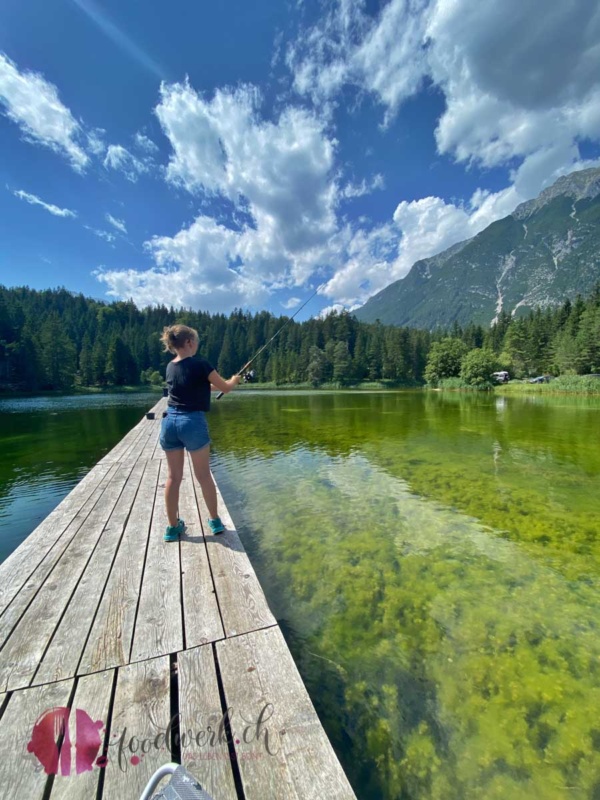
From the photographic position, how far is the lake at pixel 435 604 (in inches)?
102

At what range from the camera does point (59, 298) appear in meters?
137

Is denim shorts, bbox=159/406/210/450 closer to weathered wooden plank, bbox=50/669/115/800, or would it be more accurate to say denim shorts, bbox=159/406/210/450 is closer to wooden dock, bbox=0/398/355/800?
wooden dock, bbox=0/398/355/800

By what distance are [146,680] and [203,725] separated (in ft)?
1.91

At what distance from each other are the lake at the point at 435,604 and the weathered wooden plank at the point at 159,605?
4.59ft

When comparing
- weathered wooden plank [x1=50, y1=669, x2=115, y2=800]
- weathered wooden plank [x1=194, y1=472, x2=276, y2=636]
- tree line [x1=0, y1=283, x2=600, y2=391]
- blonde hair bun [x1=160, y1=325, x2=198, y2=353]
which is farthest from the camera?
tree line [x1=0, y1=283, x2=600, y2=391]

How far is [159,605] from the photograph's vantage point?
314cm

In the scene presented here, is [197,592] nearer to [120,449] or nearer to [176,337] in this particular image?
[176,337]

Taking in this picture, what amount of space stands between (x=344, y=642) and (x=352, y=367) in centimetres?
10006

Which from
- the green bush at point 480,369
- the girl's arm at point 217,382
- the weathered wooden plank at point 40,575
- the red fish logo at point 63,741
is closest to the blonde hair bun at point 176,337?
the girl's arm at point 217,382

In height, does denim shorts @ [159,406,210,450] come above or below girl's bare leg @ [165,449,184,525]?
above

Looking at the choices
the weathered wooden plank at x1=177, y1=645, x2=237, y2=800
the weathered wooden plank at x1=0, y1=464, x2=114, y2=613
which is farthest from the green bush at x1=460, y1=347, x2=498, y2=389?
the weathered wooden plank at x1=177, y1=645, x2=237, y2=800

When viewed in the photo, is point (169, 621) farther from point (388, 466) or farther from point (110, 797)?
point (388, 466)

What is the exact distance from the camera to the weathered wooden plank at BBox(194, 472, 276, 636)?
9.41ft

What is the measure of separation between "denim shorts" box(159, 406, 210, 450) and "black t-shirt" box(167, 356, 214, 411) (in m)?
0.09
